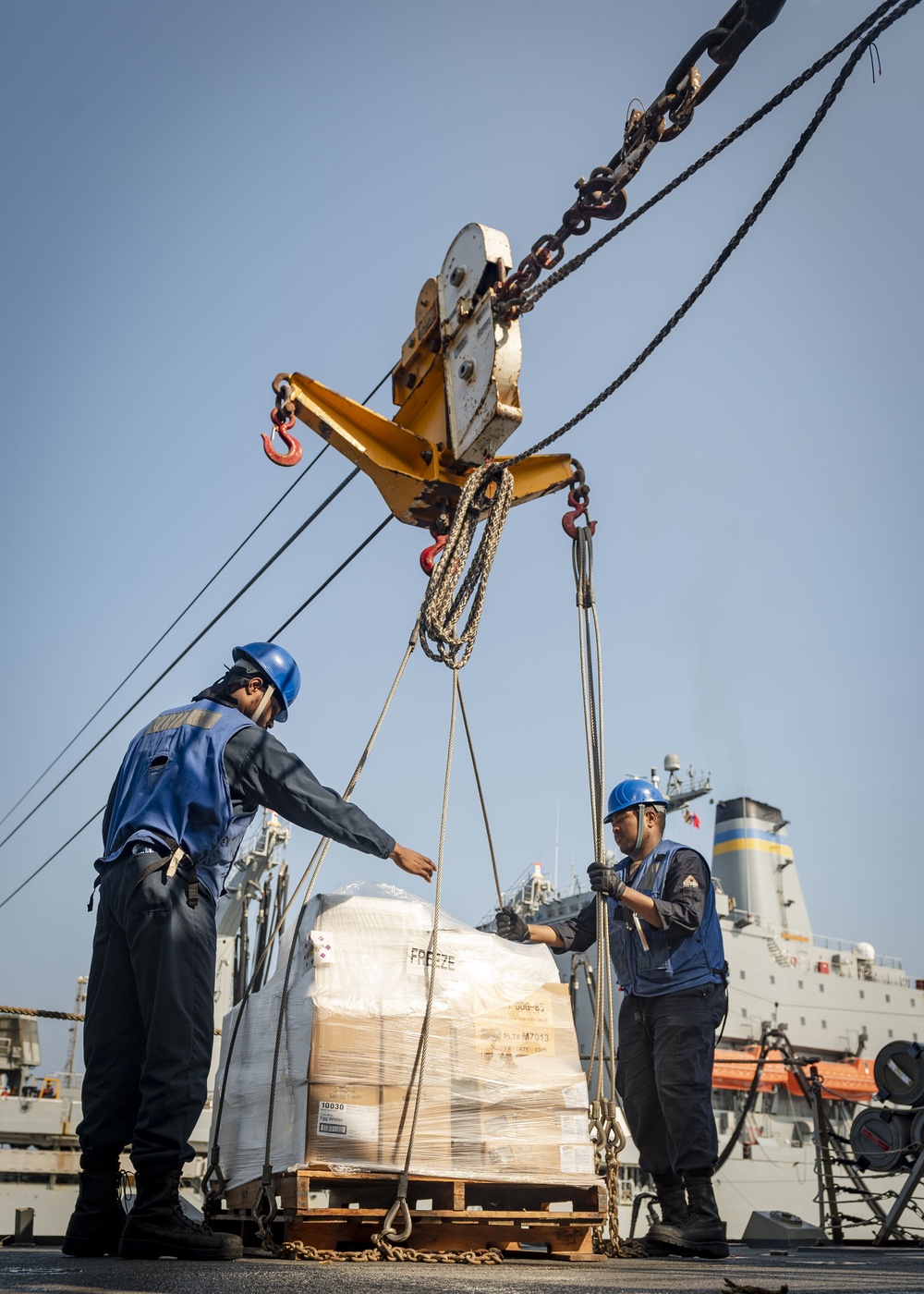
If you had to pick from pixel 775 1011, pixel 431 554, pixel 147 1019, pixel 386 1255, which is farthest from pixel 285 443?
pixel 775 1011

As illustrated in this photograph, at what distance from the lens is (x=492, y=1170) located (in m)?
3.30

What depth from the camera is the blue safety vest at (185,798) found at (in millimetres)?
3203

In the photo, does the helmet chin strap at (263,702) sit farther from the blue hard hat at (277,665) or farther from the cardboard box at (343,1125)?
the cardboard box at (343,1125)

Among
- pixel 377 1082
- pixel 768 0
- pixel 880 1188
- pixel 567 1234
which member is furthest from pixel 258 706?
pixel 880 1188

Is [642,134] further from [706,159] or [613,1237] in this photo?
[613,1237]

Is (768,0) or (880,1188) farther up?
(768,0)

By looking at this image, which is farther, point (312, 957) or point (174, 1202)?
point (312, 957)

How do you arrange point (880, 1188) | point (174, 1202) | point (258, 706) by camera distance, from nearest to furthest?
point (174, 1202) → point (258, 706) → point (880, 1188)

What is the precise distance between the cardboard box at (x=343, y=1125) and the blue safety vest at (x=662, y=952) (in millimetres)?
1610

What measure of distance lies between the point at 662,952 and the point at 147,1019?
222 cm

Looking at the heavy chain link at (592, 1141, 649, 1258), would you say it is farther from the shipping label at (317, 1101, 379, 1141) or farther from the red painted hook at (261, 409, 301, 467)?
the red painted hook at (261, 409, 301, 467)

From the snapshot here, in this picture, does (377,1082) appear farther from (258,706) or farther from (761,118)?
(761,118)

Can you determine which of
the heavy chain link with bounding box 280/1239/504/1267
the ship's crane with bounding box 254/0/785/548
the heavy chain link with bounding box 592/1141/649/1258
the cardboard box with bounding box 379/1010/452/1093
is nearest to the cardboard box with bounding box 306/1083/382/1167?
Result: the cardboard box with bounding box 379/1010/452/1093

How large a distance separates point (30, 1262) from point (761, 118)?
380 centimetres
